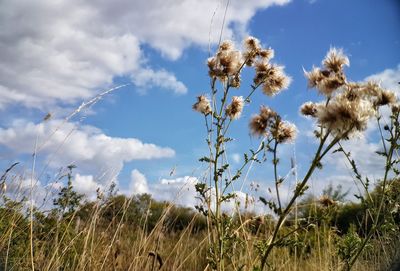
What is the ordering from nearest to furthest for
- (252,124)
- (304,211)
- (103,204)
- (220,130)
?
(252,124) → (220,130) → (103,204) → (304,211)

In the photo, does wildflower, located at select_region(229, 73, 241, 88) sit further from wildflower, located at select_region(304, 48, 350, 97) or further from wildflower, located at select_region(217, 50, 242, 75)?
wildflower, located at select_region(304, 48, 350, 97)

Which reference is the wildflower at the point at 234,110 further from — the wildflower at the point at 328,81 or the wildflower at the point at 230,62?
the wildflower at the point at 328,81

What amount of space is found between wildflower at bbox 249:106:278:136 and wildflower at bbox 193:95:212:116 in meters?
0.67

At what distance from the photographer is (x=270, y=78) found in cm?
294

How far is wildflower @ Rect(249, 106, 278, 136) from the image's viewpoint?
2.37m

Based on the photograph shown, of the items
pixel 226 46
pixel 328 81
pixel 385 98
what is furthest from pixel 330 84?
pixel 226 46

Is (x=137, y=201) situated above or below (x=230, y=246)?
above

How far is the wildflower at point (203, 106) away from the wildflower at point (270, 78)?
338 mm

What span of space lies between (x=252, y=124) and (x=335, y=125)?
27.2 inches

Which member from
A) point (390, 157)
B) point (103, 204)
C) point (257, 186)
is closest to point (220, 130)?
point (390, 157)

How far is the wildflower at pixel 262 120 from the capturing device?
2371 millimetres

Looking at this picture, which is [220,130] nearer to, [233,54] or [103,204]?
[233,54]

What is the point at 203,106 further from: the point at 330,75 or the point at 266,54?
the point at 330,75

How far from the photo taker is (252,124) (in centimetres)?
242
